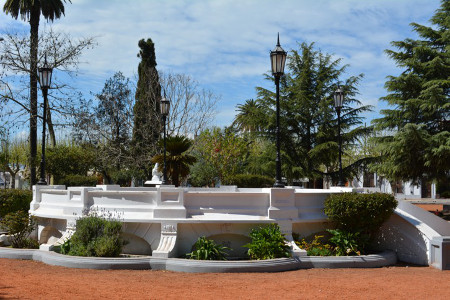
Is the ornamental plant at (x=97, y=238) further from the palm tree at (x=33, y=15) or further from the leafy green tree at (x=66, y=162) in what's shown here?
the leafy green tree at (x=66, y=162)

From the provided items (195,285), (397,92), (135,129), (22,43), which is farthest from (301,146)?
(195,285)

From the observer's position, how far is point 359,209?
12.5 meters

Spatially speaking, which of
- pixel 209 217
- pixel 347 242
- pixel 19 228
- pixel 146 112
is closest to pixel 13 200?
pixel 19 228

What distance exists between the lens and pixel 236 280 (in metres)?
10.2

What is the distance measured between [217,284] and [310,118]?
2484 cm

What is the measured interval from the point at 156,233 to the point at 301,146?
888 inches

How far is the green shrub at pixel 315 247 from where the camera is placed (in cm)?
1257

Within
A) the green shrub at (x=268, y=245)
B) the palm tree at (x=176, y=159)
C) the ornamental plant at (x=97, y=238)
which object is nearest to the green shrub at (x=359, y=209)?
the green shrub at (x=268, y=245)

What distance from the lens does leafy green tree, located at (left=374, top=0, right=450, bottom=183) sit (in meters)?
23.7

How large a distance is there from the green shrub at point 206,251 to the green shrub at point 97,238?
6.14 ft

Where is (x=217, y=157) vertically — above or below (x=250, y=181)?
above

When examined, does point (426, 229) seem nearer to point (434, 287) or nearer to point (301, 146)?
point (434, 287)

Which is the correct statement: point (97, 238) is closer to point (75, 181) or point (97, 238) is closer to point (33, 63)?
point (33, 63)

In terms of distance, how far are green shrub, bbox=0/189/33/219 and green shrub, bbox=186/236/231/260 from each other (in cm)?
933
